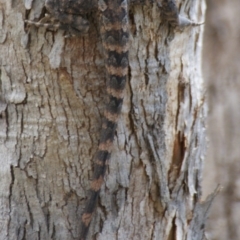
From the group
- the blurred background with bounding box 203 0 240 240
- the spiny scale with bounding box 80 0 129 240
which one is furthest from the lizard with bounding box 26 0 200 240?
the blurred background with bounding box 203 0 240 240

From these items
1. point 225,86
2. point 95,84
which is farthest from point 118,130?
point 225,86

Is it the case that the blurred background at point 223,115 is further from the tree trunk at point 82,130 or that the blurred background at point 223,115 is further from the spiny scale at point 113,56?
the spiny scale at point 113,56

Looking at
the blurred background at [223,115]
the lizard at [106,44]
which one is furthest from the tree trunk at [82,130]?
the blurred background at [223,115]

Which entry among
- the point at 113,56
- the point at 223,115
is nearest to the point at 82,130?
the point at 113,56

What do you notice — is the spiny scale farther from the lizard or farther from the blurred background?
the blurred background

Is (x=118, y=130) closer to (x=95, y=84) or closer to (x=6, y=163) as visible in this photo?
(x=95, y=84)
